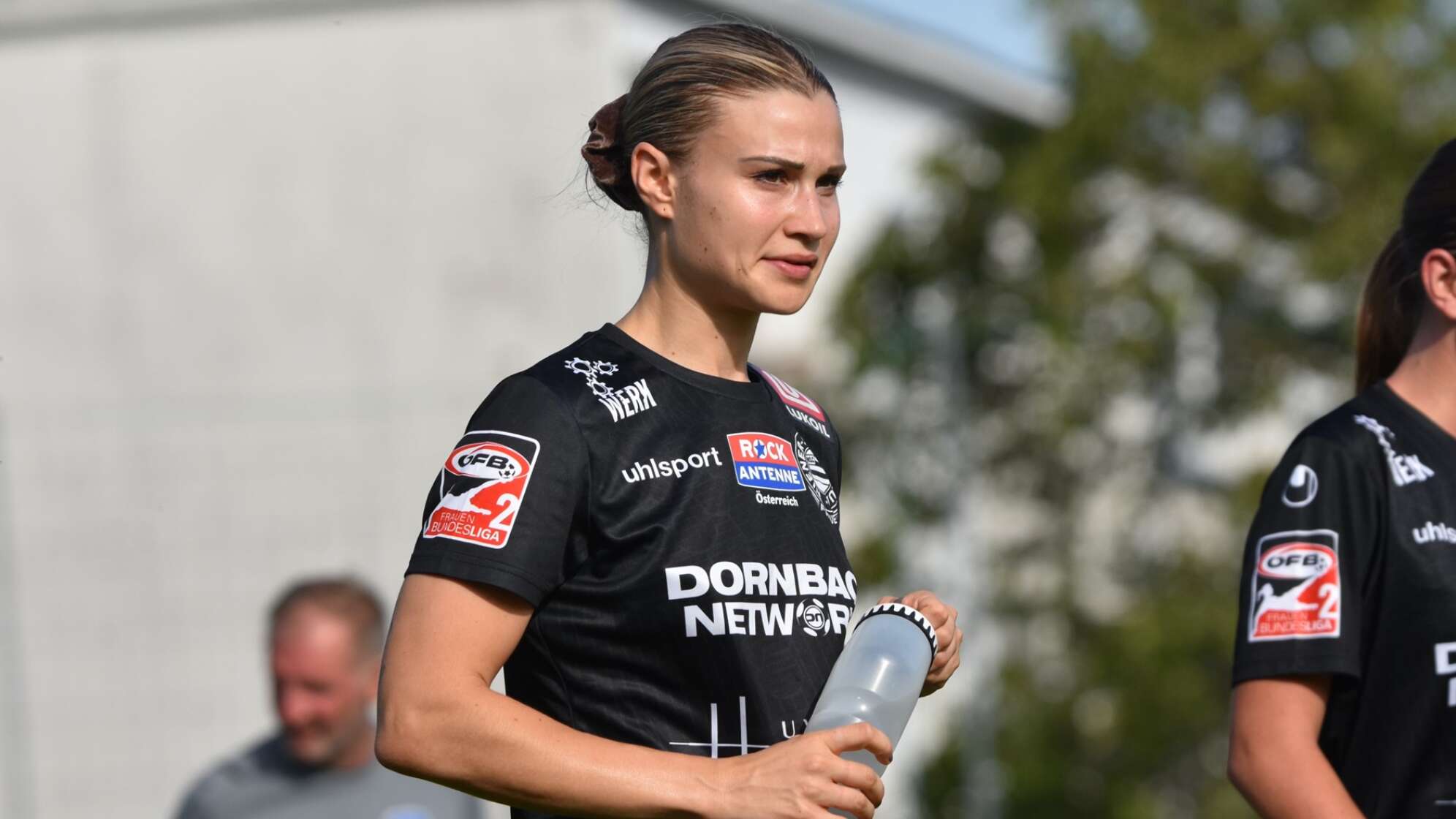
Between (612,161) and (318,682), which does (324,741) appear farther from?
(612,161)

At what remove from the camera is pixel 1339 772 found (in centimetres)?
291

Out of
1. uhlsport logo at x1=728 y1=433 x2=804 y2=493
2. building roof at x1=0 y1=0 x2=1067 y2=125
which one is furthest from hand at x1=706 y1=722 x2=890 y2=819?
building roof at x1=0 y1=0 x2=1067 y2=125

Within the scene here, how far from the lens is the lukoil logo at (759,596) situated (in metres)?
2.37

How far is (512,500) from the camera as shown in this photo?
89.6 inches

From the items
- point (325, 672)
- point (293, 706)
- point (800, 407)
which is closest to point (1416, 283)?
point (800, 407)

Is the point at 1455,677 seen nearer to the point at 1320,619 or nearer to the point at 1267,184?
the point at 1320,619

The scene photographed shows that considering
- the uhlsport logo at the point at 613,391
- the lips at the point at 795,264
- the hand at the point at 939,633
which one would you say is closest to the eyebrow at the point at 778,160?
the lips at the point at 795,264

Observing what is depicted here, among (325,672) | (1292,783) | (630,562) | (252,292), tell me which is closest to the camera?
(630,562)

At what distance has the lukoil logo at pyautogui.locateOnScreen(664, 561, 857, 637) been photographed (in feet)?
7.76

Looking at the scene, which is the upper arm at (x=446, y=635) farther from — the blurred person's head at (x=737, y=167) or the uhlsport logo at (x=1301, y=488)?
the uhlsport logo at (x=1301, y=488)

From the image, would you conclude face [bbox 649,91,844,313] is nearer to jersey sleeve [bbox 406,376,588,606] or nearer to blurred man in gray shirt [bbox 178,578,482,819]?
jersey sleeve [bbox 406,376,588,606]

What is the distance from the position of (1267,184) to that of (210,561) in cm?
616

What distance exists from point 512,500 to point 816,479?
1.85ft

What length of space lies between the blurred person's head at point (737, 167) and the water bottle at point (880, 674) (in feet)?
1.50
